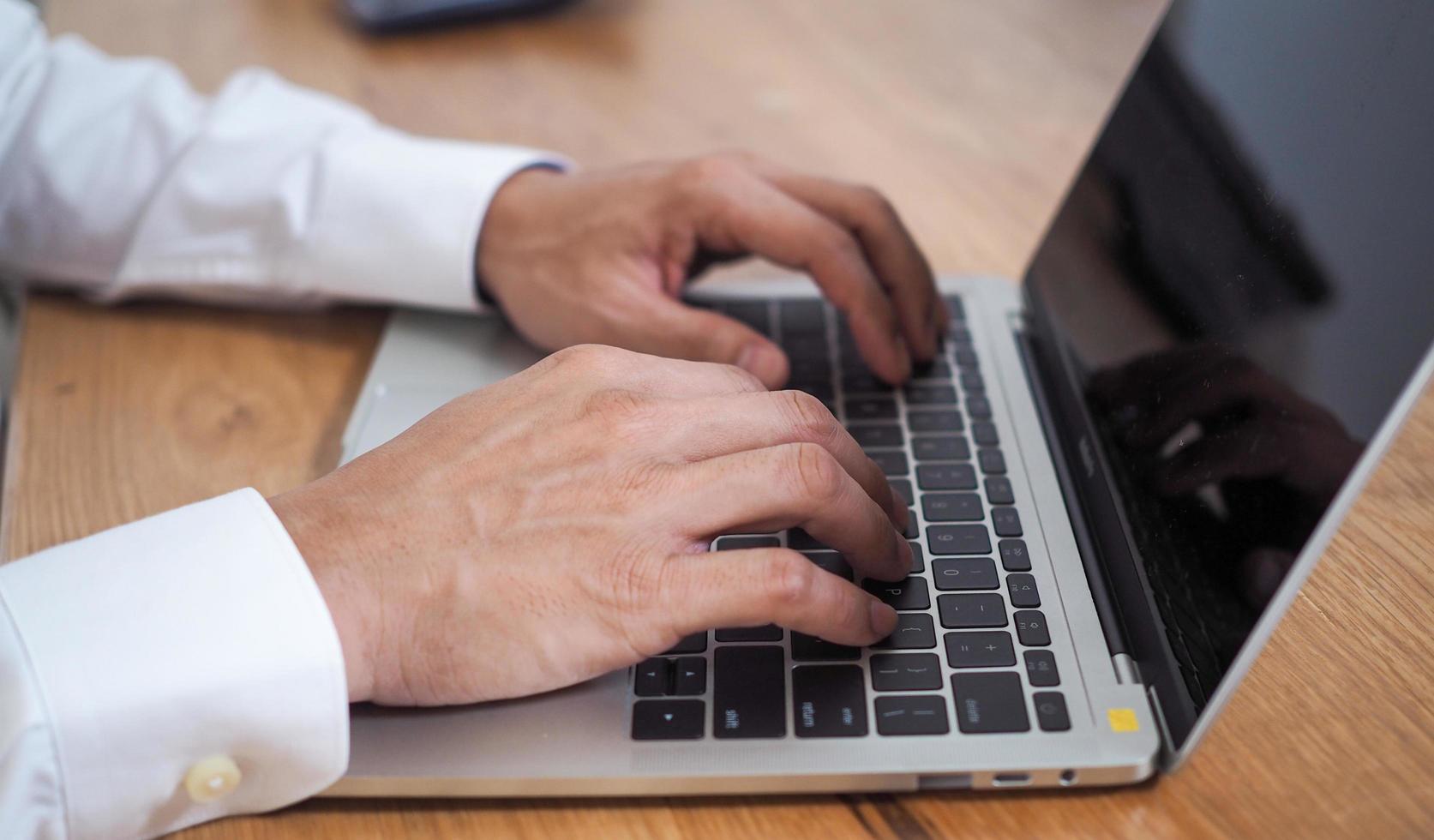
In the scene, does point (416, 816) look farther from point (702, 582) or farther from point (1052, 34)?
point (1052, 34)

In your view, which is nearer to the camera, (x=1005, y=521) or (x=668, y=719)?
(x=668, y=719)

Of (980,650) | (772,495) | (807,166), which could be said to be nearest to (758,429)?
(772,495)

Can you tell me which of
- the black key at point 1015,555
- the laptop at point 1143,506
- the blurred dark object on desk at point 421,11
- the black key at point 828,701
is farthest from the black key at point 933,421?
the blurred dark object on desk at point 421,11

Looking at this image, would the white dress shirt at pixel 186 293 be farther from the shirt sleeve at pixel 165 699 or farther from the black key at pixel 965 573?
the black key at pixel 965 573

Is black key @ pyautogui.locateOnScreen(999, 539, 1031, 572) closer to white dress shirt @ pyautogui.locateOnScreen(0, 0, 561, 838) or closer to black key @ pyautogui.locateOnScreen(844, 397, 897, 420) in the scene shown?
black key @ pyautogui.locateOnScreen(844, 397, 897, 420)

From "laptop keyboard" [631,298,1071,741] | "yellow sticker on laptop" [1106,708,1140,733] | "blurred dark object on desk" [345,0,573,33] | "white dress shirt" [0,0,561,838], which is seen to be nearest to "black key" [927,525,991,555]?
"laptop keyboard" [631,298,1071,741]

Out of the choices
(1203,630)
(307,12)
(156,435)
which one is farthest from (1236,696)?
(307,12)

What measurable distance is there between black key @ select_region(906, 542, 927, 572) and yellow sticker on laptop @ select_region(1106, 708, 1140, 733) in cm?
11

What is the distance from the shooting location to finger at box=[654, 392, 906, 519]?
529 mm

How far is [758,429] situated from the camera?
0.53 meters

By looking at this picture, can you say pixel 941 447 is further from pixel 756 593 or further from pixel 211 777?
pixel 211 777

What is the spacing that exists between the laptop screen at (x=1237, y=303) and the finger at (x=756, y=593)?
152mm

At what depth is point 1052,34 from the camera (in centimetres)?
110

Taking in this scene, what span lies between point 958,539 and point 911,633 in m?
0.08
